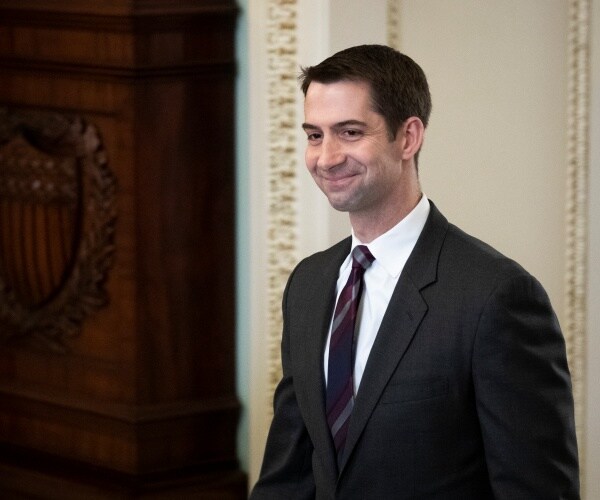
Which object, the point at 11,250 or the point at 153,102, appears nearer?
the point at 153,102

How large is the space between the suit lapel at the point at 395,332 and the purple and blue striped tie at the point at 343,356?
0.05 metres

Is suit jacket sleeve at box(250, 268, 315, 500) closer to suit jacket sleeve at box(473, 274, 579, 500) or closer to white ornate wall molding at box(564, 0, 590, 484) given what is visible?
suit jacket sleeve at box(473, 274, 579, 500)

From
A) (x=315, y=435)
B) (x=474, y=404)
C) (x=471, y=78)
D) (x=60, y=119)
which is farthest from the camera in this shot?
(x=60, y=119)

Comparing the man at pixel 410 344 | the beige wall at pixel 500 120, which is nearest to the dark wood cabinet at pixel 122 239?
the beige wall at pixel 500 120

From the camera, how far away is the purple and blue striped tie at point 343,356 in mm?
2338

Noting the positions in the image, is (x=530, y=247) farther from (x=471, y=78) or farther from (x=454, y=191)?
(x=471, y=78)

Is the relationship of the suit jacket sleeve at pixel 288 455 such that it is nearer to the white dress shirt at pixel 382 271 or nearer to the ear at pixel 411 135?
the white dress shirt at pixel 382 271

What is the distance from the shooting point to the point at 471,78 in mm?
3971

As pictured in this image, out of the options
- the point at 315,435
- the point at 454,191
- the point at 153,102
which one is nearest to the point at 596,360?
the point at 454,191

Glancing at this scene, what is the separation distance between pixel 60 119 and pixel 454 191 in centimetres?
127

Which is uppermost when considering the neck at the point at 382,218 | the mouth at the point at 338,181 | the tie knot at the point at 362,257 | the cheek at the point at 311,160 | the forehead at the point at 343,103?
the forehead at the point at 343,103

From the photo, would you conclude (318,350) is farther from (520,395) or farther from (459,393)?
(520,395)

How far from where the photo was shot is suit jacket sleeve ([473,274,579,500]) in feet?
7.05

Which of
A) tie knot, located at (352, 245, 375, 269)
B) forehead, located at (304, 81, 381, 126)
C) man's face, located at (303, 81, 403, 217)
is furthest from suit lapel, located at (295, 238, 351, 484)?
forehead, located at (304, 81, 381, 126)
